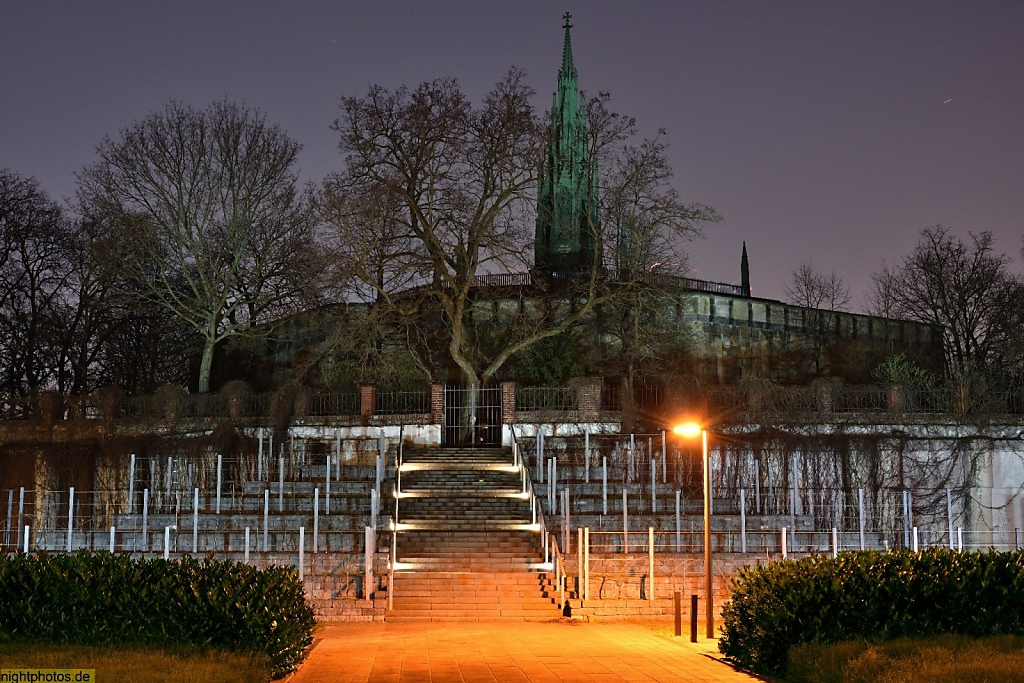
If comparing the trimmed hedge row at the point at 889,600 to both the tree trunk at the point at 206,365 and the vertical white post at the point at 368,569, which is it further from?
the tree trunk at the point at 206,365

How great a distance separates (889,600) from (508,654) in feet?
18.3

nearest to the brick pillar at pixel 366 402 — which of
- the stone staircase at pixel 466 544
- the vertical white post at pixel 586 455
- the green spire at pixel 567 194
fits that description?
the stone staircase at pixel 466 544

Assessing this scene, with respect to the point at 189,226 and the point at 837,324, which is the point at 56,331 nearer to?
the point at 189,226

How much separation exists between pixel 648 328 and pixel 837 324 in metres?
11.9

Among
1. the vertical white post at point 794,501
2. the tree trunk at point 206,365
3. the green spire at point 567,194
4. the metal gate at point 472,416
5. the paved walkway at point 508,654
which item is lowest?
the paved walkway at point 508,654

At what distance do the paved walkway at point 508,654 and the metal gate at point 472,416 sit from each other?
17.9 metres

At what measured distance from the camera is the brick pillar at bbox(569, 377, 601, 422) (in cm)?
4047

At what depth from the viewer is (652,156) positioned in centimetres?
4147

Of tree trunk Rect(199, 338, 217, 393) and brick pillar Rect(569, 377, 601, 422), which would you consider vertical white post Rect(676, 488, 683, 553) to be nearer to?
brick pillar Rect(569, 377, 601, 422)

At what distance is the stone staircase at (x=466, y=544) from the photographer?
82.9 feet

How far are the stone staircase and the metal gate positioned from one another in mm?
2547

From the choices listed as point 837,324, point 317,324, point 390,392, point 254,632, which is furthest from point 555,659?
point 837,324

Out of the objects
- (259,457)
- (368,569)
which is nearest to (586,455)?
(259,457)

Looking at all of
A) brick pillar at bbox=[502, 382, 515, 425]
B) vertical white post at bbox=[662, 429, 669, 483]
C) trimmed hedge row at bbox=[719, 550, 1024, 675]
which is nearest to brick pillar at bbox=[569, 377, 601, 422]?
brick pillar at bbox=[502, 382, 515, 425]
